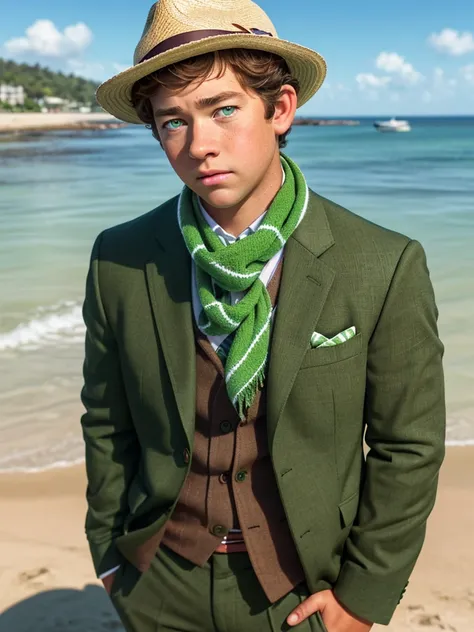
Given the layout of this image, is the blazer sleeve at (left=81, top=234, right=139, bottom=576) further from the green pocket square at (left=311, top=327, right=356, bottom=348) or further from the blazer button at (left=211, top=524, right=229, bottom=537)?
the green pocket square at (left=311, top=327, right=356, bottom=348)

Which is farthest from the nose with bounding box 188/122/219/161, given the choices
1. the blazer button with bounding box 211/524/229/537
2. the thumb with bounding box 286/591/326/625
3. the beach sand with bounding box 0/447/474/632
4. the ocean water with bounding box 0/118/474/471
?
the ocean water with bounding box 0/118/474/471

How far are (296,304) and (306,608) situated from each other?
0.80m

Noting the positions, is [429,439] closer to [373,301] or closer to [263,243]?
[373,301]

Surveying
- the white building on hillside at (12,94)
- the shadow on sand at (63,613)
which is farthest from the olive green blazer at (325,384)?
the white building on hillside at (12,94)

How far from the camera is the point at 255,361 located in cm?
177

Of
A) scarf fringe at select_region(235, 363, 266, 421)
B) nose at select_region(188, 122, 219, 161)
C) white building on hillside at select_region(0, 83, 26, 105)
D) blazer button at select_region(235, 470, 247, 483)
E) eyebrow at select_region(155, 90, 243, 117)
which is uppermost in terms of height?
white building on hillside at select_region(0, 83, 26, 105)

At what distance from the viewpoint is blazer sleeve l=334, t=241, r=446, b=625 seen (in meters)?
1.81

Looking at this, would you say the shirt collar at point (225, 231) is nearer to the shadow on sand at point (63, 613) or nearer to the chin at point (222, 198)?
the chin at point (222, 198)

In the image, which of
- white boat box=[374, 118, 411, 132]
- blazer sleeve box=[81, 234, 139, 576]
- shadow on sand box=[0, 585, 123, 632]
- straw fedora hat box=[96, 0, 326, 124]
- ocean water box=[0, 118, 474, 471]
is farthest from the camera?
white boat box=[374, 118, 411, 132]

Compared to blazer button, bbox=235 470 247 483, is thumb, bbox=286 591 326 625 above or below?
below

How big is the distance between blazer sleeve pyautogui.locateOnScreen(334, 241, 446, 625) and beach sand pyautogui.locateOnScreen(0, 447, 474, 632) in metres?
1.78

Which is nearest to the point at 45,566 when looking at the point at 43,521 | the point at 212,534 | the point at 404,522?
the point at 43,521

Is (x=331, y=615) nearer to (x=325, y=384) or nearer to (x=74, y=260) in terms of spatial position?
(x=325, y=384)

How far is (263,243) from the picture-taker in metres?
1.79
